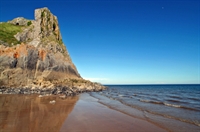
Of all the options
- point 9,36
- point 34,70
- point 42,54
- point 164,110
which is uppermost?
Answer: point 9,36

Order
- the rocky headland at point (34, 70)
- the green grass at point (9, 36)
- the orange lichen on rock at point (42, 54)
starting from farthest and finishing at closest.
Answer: the green grass at point (9, 36), the orange lichen on rock at point (42, 54), the rocky headland at point (34, 70)

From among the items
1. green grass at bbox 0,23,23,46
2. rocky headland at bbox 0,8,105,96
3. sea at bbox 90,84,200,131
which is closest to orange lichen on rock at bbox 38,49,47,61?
rocky headland at bbox 0,8,105,96

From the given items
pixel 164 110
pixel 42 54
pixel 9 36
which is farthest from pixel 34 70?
pixel 164 110

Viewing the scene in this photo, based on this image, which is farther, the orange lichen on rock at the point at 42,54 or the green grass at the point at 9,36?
the green grass at the point at 9,36

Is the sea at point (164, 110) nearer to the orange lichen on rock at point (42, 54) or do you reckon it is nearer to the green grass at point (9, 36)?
the orange lichen on rock at point (42, 54)

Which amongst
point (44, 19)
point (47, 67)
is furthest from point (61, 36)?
point (47, 67)

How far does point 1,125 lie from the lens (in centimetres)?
804

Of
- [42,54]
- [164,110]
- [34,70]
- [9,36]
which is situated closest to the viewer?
[164,110]

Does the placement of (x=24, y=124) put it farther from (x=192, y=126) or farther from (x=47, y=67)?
(x=47, y=67)

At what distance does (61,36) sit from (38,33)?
1085 cm

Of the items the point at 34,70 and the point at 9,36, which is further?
the point at 9,36

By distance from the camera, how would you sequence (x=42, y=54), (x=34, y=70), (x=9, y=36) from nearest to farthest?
(x=34, y=70) → (x=42, y=54) → (x=9, y=36)

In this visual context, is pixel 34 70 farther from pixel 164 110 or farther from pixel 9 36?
pixel 164 110

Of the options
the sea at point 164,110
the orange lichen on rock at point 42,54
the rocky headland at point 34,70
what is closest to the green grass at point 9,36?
the rocky headland at point 34,70
